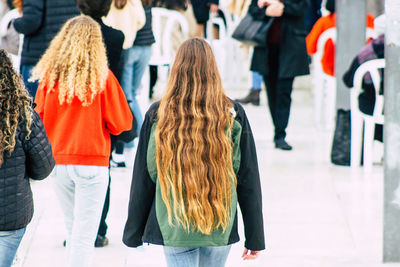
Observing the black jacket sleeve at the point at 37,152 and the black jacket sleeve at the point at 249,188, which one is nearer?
the black jacket sleeve at the point at 249,188

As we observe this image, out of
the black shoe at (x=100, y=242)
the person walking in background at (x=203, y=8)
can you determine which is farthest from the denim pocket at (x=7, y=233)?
the person walking in background at (x=203, y=8)

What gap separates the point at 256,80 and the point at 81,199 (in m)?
6.73

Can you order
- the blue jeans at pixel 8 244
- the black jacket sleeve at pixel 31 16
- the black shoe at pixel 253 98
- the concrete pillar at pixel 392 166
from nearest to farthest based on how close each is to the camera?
the blue jeans at pixel 8 244 → the concrete pillar at pixel 392 166 → the black jacket sleeve at pixel 31 16 → the black shoe at pixel 253 98

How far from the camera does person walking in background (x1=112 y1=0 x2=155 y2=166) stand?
7609 millimetres

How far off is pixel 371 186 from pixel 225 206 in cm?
397

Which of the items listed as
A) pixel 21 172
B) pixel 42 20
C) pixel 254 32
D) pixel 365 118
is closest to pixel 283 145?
pixel 254 32

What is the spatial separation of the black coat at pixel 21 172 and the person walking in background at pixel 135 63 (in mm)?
3973

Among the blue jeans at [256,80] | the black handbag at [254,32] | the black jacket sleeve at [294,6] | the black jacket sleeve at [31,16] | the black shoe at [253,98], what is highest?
the black jacket sleeve at [31,16]

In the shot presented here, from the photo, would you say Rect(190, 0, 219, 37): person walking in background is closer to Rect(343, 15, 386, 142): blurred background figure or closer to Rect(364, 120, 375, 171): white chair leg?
Rect(343, 15, 386, 142): blurred background figure

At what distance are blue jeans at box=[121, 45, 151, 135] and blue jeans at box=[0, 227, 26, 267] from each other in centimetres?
400

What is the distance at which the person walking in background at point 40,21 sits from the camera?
6.55 meters

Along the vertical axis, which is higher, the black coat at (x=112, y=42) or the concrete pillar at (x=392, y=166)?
the black coat at (x=112, y=42)

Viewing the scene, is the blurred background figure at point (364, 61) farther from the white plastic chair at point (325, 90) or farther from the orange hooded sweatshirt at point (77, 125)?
the orange hooded sweatshirt at point (77, 125)

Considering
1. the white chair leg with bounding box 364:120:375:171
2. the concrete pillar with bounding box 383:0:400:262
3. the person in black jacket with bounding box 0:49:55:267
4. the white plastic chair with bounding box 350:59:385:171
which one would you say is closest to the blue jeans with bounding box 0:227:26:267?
the person in black jacket with bounding box 0:49:55:267
